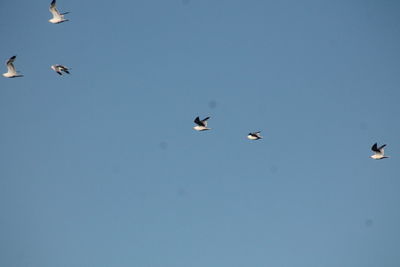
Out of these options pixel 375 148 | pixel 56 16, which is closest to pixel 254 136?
pixel 375 148

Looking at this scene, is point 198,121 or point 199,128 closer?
point 198,121

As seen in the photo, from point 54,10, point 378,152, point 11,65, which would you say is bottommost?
point 378,152

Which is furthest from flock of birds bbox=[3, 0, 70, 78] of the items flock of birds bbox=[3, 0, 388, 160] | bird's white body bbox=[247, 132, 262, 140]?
bird's white body bbox=[247, 132, 262, 140]

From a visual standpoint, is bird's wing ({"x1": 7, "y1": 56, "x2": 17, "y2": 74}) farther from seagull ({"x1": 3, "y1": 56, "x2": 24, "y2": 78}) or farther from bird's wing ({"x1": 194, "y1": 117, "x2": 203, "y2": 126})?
bird's wing ({"x1": 194, "y1": 117, "x2": 203, "y2": 126})

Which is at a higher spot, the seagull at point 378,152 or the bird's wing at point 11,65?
the bird's wing at point 11,65

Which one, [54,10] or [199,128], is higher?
[54,10]

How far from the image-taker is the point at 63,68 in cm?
6481

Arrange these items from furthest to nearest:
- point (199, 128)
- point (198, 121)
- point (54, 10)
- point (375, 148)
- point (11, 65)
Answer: point (199, 128)
point (198, 121)
point (375, 148)
point (11, 65)
point (54, 10)

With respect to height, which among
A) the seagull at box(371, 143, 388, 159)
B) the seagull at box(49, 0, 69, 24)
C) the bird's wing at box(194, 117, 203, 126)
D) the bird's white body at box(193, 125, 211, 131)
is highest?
the seagull at box(49, 0, 69, 24)

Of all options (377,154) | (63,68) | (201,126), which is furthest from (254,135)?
(63,68)

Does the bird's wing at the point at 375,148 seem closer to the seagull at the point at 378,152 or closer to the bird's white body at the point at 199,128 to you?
the seagull at the point at 378,152

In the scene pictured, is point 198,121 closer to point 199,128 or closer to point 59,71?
point 199,128

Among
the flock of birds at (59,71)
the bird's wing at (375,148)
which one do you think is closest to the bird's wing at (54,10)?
the flock of birds at (59,71)

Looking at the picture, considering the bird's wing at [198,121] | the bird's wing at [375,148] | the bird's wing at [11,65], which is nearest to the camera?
the bird's wing at [11,65]
